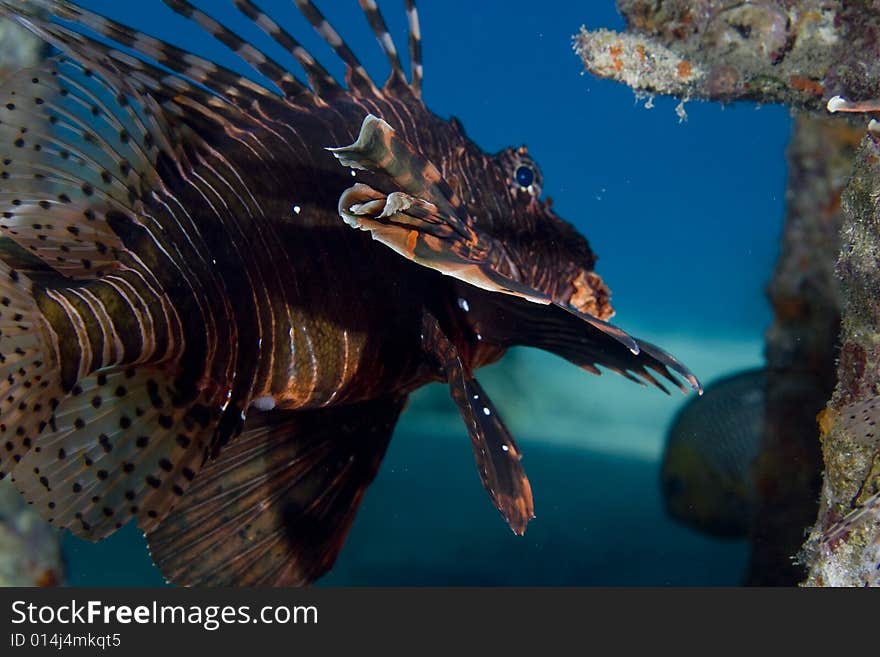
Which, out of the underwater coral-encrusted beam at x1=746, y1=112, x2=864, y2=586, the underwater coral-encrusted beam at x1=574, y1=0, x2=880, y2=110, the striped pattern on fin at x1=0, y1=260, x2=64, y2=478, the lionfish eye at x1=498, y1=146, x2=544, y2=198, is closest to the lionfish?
the striped pattern on fin at x1=0, y1=260, x2=64, y2=478

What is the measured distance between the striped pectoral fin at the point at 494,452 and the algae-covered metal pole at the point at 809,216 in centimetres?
85

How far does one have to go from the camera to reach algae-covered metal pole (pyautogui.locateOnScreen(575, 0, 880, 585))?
208 cm

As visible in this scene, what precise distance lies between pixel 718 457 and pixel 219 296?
4887 millimetres

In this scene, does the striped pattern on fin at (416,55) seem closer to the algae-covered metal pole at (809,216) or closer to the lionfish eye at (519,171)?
the lionfish eye at (519,171)

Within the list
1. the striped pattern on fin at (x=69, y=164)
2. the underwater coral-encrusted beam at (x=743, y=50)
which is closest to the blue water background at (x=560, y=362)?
the underwater coral-encrusted beam at (x=743, y=50)

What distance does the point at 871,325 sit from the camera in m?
2.17

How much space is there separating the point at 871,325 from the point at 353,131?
1.75 m

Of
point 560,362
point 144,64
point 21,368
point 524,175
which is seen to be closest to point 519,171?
point 524,175

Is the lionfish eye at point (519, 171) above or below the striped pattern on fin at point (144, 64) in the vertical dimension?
above

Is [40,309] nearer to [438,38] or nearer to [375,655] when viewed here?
[375,655]

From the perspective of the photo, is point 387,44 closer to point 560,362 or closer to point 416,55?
point 416,55

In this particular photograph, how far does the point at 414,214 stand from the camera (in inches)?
59.1

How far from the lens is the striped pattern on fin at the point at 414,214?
1343mm

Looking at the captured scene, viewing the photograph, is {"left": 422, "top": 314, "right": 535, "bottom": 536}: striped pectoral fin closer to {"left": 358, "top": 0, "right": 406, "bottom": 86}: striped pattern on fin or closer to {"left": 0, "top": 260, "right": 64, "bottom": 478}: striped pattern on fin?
{"left": 0, "top": 260, "right": 64, "bottom": 478}: striped pattern on fin
